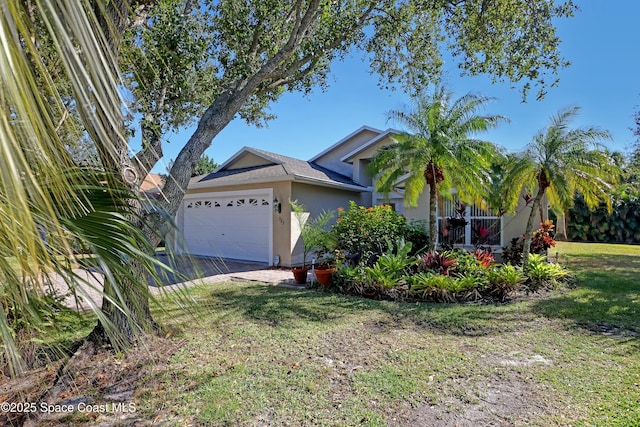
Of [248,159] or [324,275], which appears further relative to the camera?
[248,159]

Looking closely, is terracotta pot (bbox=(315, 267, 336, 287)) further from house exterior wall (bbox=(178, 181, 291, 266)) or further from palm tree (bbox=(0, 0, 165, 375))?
palm tree (bbox=(0, 0, 165, 375))

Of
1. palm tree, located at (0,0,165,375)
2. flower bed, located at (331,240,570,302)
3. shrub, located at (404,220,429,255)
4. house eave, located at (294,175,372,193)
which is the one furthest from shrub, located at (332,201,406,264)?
palm tree, located at (0,0,165,375)

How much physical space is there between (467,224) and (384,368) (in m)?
9.32

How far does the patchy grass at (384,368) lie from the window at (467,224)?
5117 millimetres

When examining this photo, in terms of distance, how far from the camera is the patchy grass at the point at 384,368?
3387mm

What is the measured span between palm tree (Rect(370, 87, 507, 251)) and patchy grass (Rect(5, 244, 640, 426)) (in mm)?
4194

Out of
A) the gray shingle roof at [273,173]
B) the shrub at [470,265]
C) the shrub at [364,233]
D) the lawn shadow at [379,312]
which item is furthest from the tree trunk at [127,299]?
the gray shingle roof at [273,173]

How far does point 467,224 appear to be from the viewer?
40.9ft

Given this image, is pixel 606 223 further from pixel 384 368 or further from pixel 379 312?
pixel 384 368

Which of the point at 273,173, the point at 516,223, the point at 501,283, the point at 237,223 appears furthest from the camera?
the point at 237,223

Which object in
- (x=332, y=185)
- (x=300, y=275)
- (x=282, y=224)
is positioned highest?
(x=332, y=185)

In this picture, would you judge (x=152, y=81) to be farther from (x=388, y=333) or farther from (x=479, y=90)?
(x=479, y=90)

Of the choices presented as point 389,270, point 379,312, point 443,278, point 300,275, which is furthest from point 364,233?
point 379,312

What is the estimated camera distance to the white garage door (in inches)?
540
